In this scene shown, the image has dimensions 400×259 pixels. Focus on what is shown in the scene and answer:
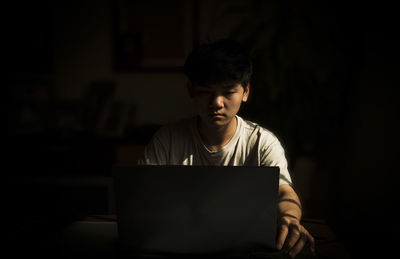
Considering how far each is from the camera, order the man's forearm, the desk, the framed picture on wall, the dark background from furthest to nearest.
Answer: the framed picture on wall
the dark background
the man's forearm
the desk

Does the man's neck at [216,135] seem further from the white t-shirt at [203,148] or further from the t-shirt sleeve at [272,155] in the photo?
the t-shirt sleeve at [272,155]

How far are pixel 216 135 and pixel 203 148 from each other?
67 mm

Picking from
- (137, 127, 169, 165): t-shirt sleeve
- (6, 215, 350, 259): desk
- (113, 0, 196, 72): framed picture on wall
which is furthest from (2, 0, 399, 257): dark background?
(6, 215, 350, 259): desk

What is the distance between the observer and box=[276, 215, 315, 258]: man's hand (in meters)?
0.78

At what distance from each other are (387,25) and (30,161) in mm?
2296

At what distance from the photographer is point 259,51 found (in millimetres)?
1904

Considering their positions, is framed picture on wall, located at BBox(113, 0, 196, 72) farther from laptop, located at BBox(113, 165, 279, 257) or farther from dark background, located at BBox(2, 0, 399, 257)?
laptop, located at BBox(113, 165, 279, 257)

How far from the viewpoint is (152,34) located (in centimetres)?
261

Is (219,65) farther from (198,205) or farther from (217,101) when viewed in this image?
(198,205)

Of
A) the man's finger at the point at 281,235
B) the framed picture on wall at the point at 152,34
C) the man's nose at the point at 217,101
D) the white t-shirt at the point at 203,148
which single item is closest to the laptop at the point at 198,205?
the man's finger at the point at 281,235

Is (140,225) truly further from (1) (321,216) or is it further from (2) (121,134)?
(1) (321,216)

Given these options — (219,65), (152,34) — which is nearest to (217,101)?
(219,65)

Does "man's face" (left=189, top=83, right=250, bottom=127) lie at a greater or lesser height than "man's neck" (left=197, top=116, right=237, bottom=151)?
greater

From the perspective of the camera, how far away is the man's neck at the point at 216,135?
1253mm
